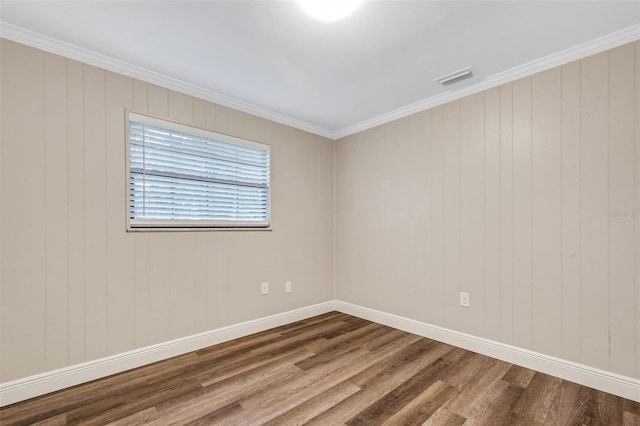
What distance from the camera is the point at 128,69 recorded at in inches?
92.4

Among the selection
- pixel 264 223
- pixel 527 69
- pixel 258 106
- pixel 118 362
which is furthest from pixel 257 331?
pixel 527 69

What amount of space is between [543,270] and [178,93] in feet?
10.9

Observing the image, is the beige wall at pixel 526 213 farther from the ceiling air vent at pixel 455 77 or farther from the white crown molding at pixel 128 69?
the white crown molding at pixel 128 69

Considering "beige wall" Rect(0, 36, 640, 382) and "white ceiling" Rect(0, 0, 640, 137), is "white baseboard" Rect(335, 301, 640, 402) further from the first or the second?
"white ceiling" Rect(0, 0, 640, 137)

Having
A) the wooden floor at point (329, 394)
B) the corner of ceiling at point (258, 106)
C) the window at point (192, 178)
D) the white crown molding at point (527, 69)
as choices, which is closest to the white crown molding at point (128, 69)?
the corner of ceiling at point (258, 106)

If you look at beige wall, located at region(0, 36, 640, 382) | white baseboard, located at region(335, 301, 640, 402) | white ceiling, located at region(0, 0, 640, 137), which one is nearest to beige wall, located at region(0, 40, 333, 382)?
beige wall, located at region(0, 36, 640, 382)

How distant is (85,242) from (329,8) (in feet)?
7.49

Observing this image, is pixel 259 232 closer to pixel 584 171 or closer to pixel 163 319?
pixel 163 319

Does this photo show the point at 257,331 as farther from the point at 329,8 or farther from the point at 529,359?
the point at 329,8

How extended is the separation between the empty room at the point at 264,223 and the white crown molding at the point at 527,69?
0.02 m

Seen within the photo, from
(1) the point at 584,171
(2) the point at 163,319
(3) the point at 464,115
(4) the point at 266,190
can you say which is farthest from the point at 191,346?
(1) the point at 584,171

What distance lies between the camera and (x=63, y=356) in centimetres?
207

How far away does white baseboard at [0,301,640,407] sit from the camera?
194 cm

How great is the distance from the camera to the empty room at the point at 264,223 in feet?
6.10
